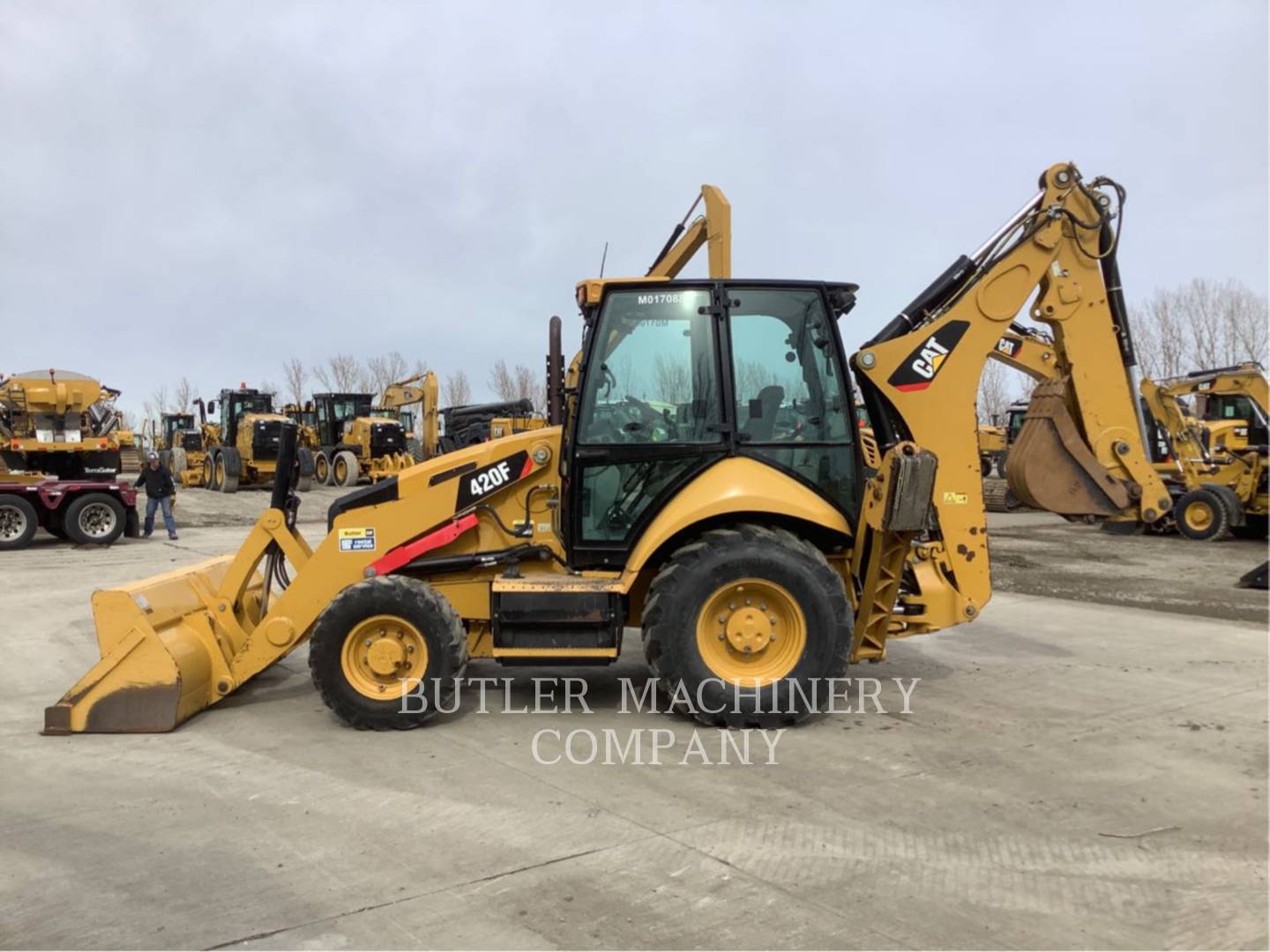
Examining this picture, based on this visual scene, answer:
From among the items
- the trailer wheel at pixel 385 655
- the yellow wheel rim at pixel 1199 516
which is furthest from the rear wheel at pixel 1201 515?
the trailer wheel at pixel 385 655

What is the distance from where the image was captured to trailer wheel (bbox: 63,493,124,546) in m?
15.8

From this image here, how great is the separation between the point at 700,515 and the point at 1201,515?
14730mm

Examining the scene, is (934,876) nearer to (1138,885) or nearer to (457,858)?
(1138,885)

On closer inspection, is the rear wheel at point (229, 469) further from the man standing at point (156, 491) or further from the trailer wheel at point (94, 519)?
the trailer wheel at point (94, 519)

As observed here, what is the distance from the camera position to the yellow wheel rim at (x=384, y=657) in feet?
18.0

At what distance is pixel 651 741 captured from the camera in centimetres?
532

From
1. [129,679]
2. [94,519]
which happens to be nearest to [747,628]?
[129,679]

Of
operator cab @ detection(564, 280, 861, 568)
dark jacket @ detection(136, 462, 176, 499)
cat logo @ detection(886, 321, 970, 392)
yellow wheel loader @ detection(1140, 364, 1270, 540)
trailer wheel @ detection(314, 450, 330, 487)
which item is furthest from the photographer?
trailer wheel @ detection(314, 450, 330, 487)

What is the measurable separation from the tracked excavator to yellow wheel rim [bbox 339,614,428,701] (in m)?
0.01

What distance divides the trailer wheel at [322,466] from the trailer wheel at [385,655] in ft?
82.9

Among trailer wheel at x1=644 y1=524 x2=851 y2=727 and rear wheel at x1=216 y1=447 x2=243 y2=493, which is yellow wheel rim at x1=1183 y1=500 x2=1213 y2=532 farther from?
rear wheel at x1=216 y1=447 x2=243 y2=493

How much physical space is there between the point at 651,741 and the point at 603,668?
1787 millimetres

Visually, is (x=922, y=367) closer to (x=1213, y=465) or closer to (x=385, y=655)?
(x=385, y=655)

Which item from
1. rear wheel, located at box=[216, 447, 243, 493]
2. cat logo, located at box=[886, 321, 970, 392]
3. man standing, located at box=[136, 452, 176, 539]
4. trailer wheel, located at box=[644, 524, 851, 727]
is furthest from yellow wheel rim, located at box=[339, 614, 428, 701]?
rear wheel, located at box=[216, 447, 243, 493]
